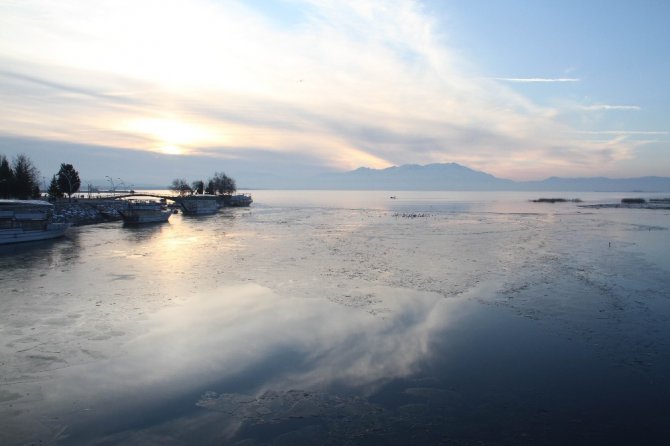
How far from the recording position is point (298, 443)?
25.7ft

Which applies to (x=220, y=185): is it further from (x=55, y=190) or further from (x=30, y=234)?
(x=30, y=234)

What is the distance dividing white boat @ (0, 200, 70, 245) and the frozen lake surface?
2011cm

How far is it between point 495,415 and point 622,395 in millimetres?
3193

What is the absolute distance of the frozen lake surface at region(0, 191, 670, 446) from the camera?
8469 millimetres

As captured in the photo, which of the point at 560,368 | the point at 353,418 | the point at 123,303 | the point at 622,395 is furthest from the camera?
the point at 123,303

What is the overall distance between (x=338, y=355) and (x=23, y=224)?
44.8m

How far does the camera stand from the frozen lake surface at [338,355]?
8.47 m

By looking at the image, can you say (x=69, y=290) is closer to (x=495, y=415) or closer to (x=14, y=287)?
(x=14, y=287)

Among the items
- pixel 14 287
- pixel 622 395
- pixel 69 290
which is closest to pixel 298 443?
pixel 622 395

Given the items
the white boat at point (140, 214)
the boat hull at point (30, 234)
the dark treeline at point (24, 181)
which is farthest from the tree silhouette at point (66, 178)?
the boat hull at point (30, 234)

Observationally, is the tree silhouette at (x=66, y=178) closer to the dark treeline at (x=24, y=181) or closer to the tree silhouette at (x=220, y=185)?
the dark treeline at (x=24, y=181)

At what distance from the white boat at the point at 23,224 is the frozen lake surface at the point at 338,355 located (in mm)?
20112

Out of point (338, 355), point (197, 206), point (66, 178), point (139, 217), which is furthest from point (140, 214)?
point (338, 355)

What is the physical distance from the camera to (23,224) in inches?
1746
